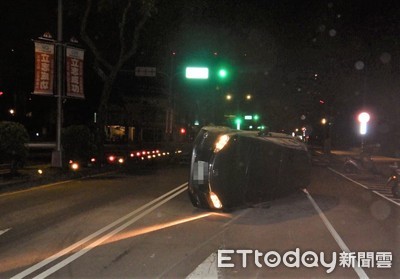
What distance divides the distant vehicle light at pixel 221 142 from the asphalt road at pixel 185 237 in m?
1.62

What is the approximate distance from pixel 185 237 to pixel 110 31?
22.5 m

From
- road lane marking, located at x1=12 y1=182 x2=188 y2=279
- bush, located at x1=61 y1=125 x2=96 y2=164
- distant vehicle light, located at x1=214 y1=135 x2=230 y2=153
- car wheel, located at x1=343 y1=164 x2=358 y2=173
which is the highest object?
distant vehicle light, located at x1=214 y1=135 x2=230 y2=153

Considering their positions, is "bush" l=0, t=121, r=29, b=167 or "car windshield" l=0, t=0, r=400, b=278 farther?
"bush" l=0, t=121, r=29, b=167

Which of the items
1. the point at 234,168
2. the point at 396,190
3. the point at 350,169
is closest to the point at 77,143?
the point at 350,169

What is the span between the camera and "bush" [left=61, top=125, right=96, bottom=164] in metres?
25.5

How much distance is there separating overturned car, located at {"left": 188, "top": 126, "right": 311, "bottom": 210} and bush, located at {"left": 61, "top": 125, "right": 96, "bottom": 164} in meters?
13.0

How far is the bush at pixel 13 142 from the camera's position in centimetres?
1991

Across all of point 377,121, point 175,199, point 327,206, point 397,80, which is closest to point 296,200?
point 327,206

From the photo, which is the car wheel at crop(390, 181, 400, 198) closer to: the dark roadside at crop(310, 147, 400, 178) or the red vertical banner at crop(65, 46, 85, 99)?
the dark roadside at crop(310, 147, 400, 178)

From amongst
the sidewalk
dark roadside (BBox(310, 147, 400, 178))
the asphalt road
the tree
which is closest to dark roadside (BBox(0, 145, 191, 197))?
the asphalt road

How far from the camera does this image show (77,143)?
25641 millimetres

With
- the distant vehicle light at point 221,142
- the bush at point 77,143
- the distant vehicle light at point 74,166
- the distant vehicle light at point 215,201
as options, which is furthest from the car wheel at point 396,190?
the distant vehicle light at point 74,166

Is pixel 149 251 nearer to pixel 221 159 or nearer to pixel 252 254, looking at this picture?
pixel 252 254

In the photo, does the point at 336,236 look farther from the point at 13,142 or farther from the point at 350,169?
the point at 350,169
